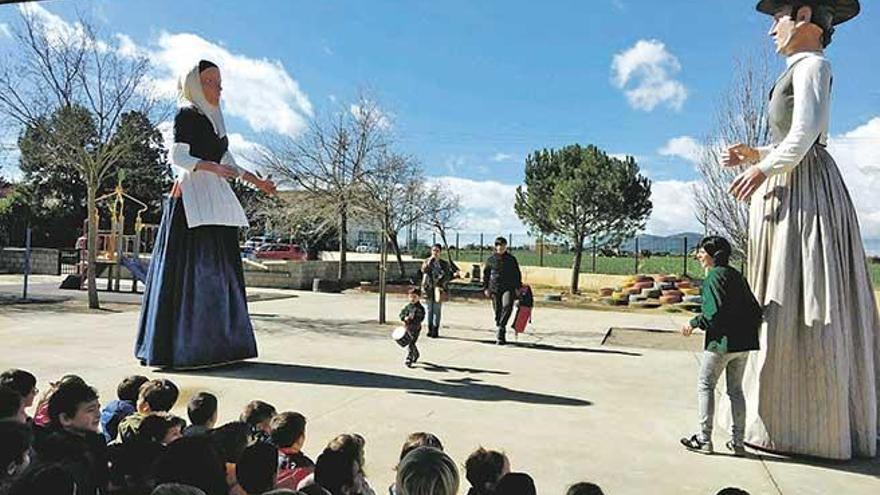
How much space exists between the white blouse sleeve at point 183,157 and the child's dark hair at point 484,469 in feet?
17.9

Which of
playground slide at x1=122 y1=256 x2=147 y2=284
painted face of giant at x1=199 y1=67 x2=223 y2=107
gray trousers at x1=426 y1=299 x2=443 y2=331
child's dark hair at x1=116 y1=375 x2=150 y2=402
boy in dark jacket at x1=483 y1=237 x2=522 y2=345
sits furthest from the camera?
playground slide at x1=122 y1=256 x2=147 y2=284

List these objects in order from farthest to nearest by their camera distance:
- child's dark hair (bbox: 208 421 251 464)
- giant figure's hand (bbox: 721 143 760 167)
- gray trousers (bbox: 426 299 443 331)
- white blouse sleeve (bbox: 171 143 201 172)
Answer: gray trousers (bbox: 426 299 443 331)
white blouse sleeve (bbox: 171 143 201 172)
giant figure's hand (bbox: 721 143 760 167)
child's dark hair (bbox: 208 421 251 464)

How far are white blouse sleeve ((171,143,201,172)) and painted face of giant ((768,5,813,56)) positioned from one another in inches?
213

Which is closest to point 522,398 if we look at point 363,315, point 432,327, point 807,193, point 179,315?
point 807,193

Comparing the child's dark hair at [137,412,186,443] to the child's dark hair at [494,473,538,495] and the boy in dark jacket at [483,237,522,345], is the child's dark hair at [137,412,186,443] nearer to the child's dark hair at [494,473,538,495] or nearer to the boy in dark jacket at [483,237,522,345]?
the child's dark hair at [494,473,538,495]

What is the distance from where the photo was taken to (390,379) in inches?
280

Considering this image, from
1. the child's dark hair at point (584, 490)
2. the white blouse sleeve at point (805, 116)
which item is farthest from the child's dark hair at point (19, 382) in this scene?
the white blouse sleeve at point (805, 116)

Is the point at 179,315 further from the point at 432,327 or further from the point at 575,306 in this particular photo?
the point at 575,306

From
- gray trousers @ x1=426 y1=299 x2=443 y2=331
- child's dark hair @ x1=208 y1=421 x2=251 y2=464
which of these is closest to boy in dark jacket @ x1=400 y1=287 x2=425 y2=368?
gray trousers @ x1=426 y1=299 x2=443 y2=331

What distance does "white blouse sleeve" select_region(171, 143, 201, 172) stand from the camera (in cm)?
722

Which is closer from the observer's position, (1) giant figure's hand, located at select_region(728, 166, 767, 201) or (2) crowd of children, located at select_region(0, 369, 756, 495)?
(2) crowd of children, located at select_region(0, 369, 756, 495)

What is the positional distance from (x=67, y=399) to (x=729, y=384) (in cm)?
388

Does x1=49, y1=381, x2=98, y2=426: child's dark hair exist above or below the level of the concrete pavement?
above

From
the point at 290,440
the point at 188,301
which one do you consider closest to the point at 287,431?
the point at 290,440
